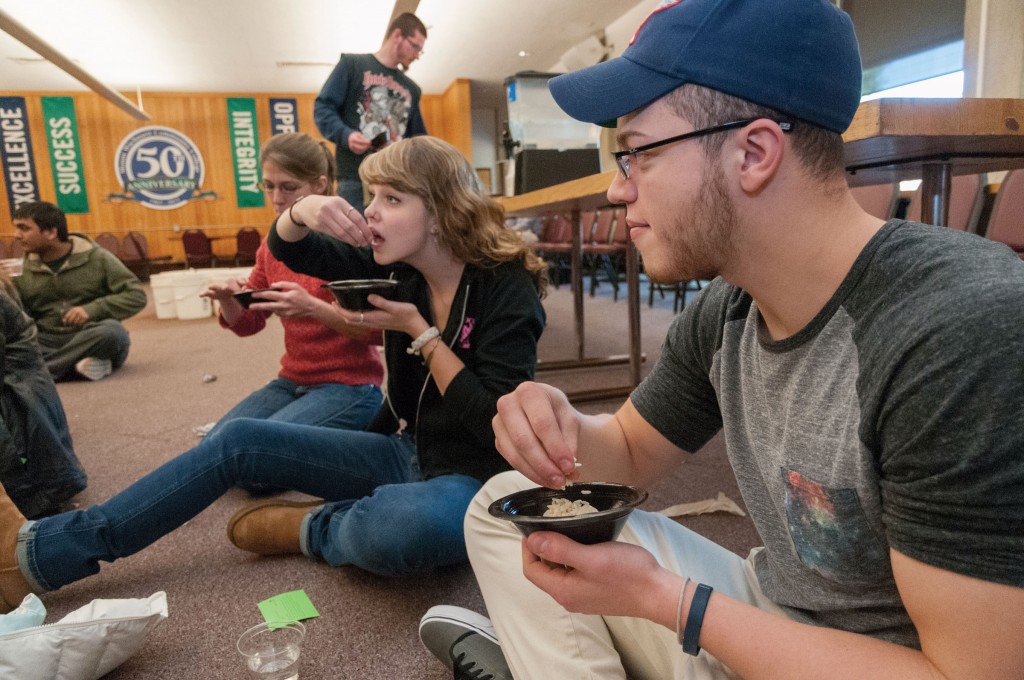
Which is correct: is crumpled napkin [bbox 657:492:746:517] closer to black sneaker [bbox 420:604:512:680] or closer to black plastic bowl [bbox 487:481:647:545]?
black sneaker [bbox 420:604:512:680]

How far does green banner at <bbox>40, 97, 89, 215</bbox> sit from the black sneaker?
511 inches

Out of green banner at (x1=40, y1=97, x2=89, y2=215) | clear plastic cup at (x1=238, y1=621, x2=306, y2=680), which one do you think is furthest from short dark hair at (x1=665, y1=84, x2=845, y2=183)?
green banner at (x1=40, y1=97, x2=89, y2=215)

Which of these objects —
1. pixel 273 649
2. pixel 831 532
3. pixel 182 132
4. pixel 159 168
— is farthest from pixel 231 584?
pixel 159 168

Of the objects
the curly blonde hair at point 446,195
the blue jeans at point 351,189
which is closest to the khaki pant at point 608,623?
the curly blonde hair at point 446,195

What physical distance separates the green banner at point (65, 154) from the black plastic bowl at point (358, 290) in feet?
40.9

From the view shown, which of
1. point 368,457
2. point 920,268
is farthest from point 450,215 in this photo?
point 920,268

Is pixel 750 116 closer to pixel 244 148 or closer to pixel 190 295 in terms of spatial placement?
pixel 190 295

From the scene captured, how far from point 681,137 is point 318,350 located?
1649mm

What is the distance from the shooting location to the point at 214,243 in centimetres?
1205

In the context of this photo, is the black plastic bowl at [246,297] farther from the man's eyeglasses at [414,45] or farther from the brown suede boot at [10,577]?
the man's eyeglasses at [414,45]

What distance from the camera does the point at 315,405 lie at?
1.96 meters

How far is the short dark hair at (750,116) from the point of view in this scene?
0.71 meters

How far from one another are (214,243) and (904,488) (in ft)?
42.7

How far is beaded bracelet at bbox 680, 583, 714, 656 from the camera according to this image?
66 centimetres
